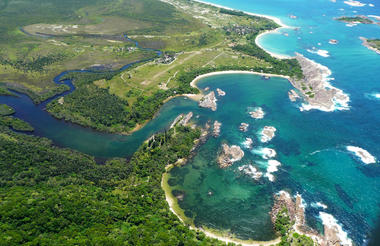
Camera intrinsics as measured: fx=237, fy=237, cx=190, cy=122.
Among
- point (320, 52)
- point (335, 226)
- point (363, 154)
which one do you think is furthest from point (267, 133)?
point (320, 52)

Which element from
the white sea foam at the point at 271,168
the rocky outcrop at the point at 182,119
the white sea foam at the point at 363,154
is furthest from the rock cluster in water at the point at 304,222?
the rocky outcrop at the point at 182,119

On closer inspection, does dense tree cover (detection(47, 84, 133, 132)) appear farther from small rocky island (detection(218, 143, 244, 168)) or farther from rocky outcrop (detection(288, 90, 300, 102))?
rocky outcrop (detection(288, 90, 300, 102))

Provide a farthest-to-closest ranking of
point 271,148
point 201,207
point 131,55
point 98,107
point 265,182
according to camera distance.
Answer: point 131,55, point 98,107, point 271,148, point 265,182, point 201,207

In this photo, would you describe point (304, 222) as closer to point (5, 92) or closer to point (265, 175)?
point (265, 175)

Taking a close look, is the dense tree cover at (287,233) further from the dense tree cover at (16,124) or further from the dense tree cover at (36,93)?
the dense tree cover at (36,93)

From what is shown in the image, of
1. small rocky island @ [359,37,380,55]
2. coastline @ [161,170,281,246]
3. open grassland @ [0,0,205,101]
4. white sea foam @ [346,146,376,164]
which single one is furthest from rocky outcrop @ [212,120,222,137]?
small rocky island @ [359,37,380,55]

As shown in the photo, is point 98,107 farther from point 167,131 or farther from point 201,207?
point 201,207

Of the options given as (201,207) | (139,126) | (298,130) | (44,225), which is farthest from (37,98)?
(298,130)
